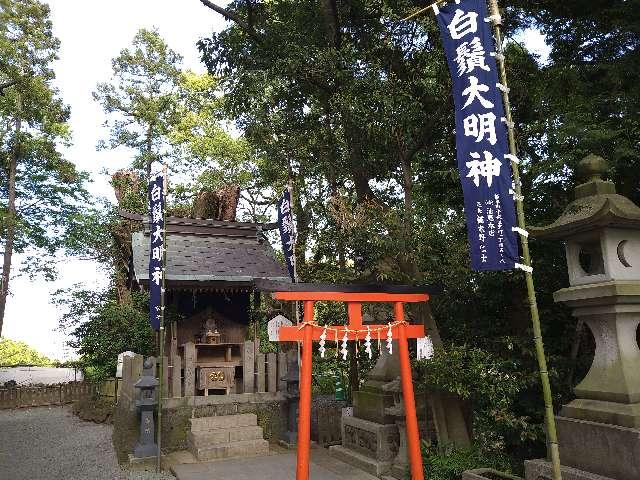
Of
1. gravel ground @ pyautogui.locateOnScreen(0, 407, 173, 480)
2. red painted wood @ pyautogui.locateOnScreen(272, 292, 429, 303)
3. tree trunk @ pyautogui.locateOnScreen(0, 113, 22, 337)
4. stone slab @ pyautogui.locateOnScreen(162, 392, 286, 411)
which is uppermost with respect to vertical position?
tree trunk @ pyautogui.locateOnScreen(0, 113, 22, 337)

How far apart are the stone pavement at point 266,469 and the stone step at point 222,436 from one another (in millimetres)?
595

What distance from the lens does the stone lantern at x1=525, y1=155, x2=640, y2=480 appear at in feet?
17.4

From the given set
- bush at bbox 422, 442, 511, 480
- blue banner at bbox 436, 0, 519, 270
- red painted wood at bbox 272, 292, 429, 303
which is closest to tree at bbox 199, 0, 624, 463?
bush at bbox 422, 442, 511, 480

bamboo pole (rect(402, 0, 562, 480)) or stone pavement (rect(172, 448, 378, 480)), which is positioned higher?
bamboo pole (rect(402, 0, 562, 480))

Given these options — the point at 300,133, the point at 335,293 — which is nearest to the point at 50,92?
the point at 300,133

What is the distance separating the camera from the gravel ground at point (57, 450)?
8828 millimetres

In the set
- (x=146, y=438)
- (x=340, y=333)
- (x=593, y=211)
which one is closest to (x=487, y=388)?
(x=340, y=333)

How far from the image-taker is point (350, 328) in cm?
725

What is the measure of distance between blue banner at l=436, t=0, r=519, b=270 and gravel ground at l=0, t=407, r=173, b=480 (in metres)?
7.34

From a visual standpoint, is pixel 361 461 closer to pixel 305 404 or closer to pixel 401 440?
pixel 401 440

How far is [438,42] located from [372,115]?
2.12m

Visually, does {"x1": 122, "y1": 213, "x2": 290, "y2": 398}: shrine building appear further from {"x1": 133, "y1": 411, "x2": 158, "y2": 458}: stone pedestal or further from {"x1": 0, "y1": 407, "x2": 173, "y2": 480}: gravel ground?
{"x1": 0, "y1": 407, "x2": 173, "y2": 480}: gravel ground

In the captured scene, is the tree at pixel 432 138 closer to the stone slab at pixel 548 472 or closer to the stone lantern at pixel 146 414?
the stone slab at pixel 548 472

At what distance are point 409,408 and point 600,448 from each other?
2.61m
